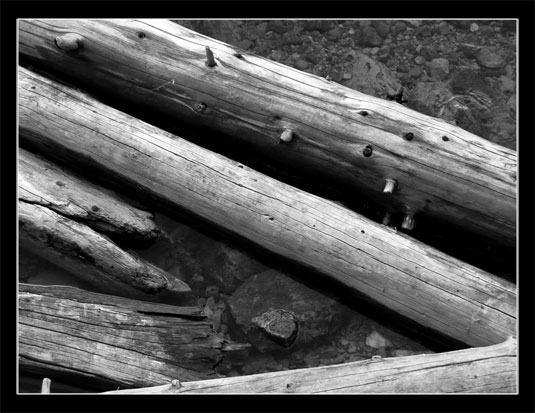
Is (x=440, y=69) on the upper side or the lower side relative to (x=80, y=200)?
upper

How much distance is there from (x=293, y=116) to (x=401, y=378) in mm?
1733

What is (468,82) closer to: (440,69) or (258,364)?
(440,69)

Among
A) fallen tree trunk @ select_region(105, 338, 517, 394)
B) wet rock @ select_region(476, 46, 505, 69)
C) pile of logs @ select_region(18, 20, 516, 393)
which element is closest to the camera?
fallen tree trunk @ select_region(105, 338, 517, 394)

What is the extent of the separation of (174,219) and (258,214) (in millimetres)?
765

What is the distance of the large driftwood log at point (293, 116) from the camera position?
12.9ft

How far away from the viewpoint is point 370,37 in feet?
16.3

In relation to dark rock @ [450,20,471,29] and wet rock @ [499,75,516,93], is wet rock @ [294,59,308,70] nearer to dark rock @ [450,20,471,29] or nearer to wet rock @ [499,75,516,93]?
dark rock @ [450,20,471,29]

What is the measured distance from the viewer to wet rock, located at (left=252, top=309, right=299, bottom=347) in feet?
13.6

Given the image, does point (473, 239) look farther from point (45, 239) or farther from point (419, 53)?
point (45, 239)

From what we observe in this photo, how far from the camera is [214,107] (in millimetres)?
4246

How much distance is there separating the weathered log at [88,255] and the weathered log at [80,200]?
0.06m

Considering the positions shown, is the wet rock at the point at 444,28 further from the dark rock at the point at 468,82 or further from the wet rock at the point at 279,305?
the wet rock at the point at 279,305

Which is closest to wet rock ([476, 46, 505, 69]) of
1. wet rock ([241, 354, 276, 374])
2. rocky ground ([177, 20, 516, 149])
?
rocky ground ([177, 20, 516, 149])

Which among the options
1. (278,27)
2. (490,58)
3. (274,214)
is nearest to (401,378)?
(274,214)
